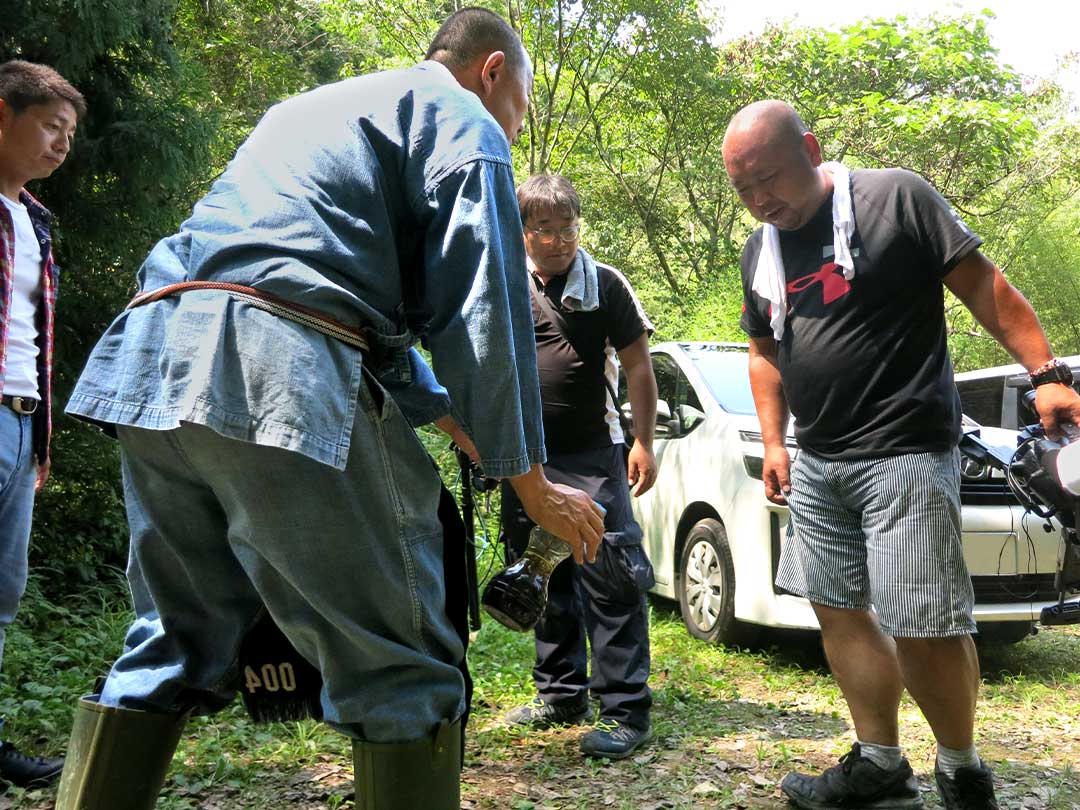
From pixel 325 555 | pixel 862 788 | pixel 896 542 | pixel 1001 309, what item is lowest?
pixel 862 788

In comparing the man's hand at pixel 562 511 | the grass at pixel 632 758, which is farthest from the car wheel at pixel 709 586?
the man's hand at pixel 562 511

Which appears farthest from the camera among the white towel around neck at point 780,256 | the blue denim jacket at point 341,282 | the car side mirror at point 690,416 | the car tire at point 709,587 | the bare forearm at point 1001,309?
the car side mirror at point 690,416

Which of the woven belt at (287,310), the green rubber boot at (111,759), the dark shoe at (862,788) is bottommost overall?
the dark shoe at (862,788)

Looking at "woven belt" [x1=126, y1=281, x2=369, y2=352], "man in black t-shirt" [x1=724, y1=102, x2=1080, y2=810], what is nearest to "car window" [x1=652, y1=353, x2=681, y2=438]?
"man in black t-shirt" [x1=724, y1=102, x2=1080, y2=810]

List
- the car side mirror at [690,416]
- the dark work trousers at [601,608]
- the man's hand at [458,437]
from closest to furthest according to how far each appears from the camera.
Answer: the man's hand at [458,437], the dark work trousers at [601,608], the car side mirror at [690,416]

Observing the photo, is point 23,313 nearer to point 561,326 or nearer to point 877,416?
point 561,326

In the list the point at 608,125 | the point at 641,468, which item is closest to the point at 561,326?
the point at 641,468

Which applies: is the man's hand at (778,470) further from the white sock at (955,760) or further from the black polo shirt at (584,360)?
the white sock at (955,760)

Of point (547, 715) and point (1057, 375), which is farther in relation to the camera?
point (547, 715)

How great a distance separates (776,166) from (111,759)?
243 centimetres

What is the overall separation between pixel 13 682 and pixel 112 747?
272 centimetres

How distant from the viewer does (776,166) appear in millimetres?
3219

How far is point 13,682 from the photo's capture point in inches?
171

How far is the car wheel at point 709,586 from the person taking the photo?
548cm
